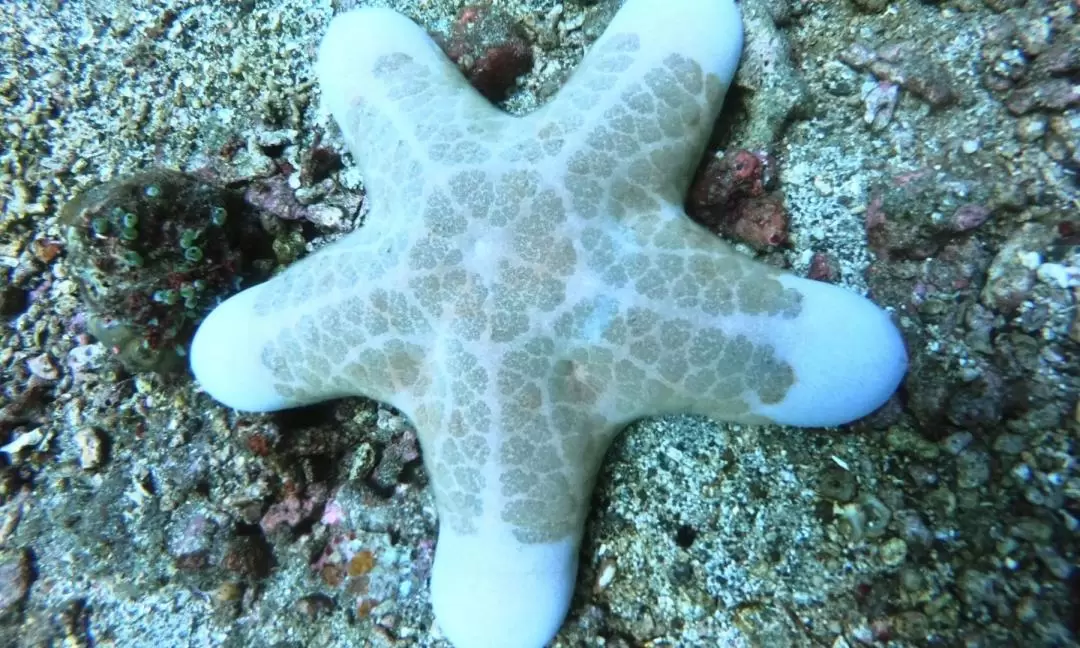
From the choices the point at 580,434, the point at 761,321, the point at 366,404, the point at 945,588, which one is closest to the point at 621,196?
the point at 761,321

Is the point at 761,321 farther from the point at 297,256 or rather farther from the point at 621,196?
the point at 297,256

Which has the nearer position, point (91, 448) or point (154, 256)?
point (154, 256)

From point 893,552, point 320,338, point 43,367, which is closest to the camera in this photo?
point 893,552

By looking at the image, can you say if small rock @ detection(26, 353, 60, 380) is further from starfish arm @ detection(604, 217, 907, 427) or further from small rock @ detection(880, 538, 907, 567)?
small rock @ detection(880, 538, 907, 567)

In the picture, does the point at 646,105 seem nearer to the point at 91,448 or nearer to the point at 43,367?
the point at 91,448

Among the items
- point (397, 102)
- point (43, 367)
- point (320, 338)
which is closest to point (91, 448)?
point (43, 367)

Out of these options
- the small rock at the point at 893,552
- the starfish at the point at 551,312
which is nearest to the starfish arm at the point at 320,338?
the starfish at the point at 551,312
